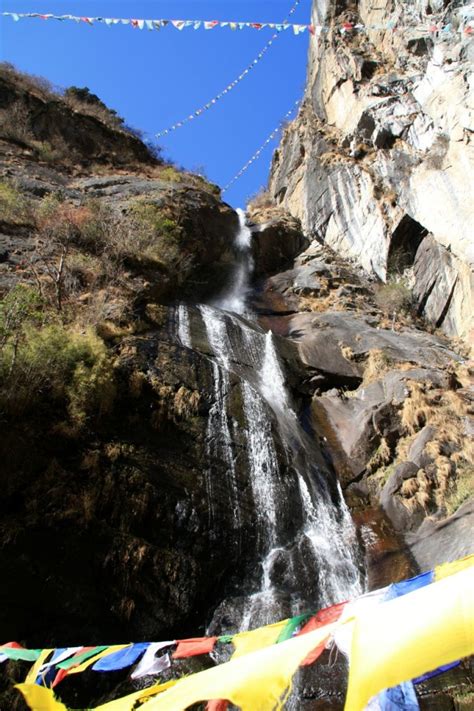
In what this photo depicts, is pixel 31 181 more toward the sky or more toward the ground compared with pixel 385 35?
more toward the ground

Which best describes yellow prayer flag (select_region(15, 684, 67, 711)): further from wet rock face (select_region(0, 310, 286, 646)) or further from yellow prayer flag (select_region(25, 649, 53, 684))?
wet rock face (select_region(0, 310, 286, 646))

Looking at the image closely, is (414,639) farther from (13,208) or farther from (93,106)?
(93,106)

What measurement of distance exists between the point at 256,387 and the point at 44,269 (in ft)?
22.6

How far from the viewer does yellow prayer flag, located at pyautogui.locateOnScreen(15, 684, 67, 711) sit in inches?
120

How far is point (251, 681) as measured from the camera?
2.13m

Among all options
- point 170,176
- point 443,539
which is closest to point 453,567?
point 443,539

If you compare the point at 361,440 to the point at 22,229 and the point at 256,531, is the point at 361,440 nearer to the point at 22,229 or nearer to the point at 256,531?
the point at 256,531

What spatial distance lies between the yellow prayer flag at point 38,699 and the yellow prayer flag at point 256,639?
1.19 meters

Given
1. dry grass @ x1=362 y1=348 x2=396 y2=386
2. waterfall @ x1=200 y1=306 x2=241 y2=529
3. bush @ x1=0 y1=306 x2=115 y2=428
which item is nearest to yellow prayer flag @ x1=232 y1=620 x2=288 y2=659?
waterfall @ x1=200 y1=306 x2=241 y2=529

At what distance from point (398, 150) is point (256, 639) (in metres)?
20.6

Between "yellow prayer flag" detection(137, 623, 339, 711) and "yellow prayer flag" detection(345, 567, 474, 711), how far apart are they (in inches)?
11.9

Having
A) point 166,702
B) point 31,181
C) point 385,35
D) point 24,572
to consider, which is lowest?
point 166,702

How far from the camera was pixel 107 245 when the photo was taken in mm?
14758

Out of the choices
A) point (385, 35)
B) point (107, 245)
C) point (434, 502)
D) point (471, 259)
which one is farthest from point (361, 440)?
point (385, 35)
